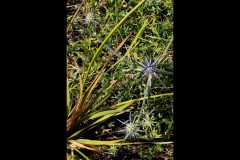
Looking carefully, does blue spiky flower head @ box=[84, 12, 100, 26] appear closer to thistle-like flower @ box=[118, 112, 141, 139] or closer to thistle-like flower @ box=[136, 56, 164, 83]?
thistle-like flower @ box=[136, 56, 164, 83]

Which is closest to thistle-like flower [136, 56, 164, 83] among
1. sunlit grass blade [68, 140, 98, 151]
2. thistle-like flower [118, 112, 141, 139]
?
thistle-like flower [118, 112, 141, 139]

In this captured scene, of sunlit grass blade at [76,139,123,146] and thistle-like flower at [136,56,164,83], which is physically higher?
thistle-like flower at [136,56,164,83]

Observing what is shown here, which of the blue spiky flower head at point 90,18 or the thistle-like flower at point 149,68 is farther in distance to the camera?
the blue spiky flower head at point 90,18

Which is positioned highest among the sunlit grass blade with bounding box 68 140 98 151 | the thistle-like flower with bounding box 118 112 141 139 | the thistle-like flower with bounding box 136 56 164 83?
the thistle-like flower with bounding box 136 56 164 83

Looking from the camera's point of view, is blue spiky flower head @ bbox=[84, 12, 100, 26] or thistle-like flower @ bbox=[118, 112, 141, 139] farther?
blue spiky flower head @ bbox=[84, 12, 100, 26]

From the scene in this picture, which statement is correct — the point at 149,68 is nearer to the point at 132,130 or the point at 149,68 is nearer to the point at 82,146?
the point at 132,130

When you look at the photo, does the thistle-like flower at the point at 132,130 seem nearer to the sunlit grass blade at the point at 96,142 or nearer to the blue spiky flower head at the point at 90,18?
the sunlit grass blade at the point at 96,142

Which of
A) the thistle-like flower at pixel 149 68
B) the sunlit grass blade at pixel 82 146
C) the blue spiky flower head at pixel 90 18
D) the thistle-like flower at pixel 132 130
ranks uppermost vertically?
the blue spiky flower head at pixel 90 18

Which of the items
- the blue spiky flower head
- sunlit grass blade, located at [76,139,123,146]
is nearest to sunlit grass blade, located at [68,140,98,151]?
sunlit grass blade, located at [76,139,123,146]

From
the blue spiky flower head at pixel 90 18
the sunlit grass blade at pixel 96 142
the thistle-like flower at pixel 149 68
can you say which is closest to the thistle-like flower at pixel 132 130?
the sunlit grass blade at pixel 96 142
